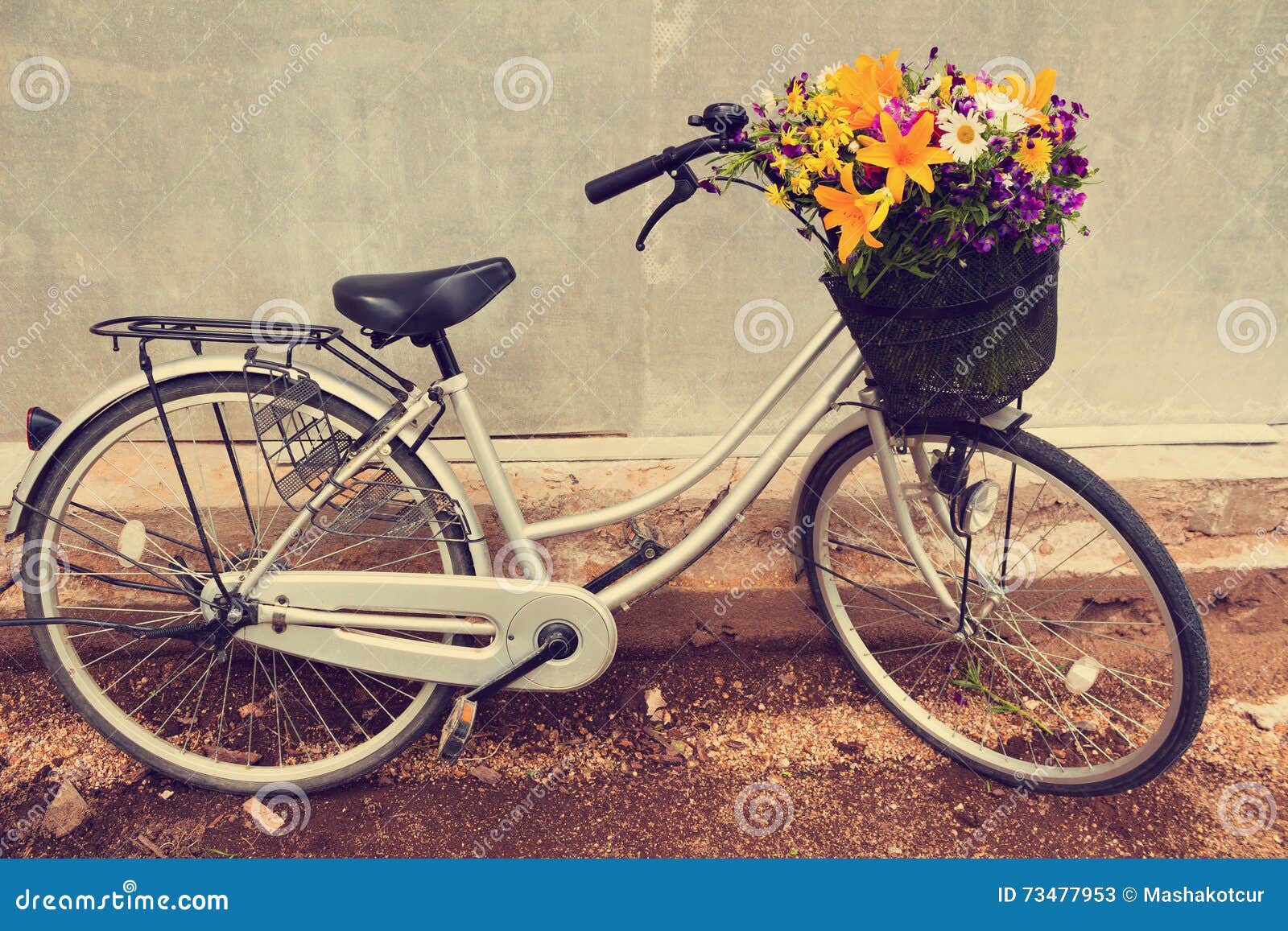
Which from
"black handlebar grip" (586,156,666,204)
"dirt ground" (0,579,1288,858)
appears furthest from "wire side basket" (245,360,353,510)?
"dirt ground" (0,579,1288,858)

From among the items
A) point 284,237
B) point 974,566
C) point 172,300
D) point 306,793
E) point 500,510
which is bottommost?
point 306,793

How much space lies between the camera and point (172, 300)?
274 cm

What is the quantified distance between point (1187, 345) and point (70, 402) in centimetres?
367

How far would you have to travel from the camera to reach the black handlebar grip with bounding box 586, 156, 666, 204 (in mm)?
1809

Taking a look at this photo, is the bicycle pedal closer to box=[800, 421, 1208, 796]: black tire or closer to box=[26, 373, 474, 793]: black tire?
box=[26, 373, 474, 793]: black tire

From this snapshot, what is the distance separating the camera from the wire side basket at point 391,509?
206 centimetres

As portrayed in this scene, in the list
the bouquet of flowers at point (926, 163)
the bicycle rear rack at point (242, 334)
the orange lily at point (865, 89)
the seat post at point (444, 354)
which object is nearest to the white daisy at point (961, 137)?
the bouquet of flowers at point (926, 163)

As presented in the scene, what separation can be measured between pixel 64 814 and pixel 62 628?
48 cm

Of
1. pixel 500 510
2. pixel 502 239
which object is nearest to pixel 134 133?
pixel 502 239

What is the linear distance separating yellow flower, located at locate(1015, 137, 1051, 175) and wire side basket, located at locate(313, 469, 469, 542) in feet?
4.58

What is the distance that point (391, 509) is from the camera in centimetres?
214

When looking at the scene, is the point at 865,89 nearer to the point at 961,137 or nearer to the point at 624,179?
the point at 961,137

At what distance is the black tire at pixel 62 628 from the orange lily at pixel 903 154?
47.2 inches

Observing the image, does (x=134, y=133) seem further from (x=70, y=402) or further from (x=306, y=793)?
(x=306, y=793)
